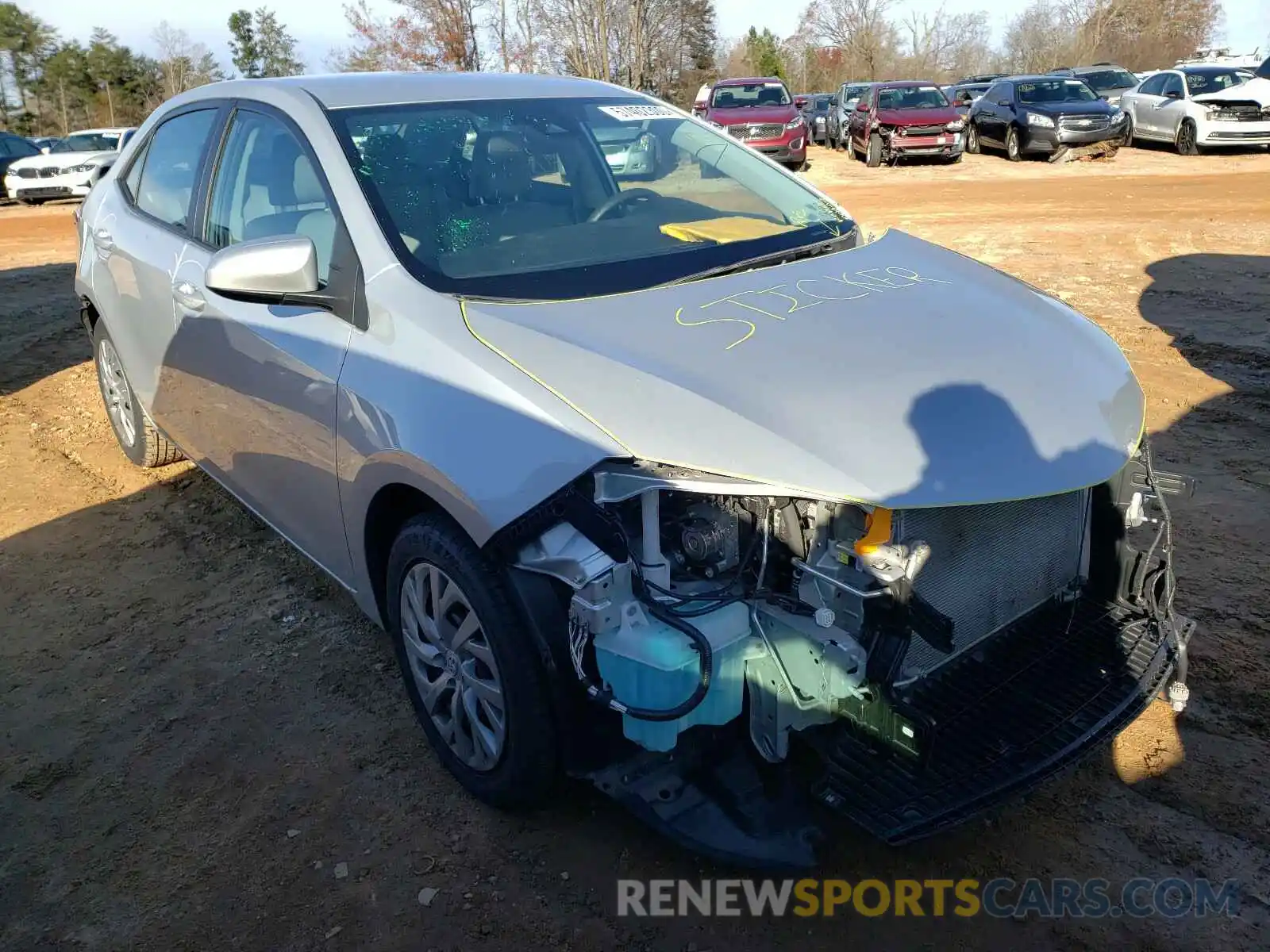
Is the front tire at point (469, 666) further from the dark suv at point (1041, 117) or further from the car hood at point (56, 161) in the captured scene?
the car hood at point (56, 161)

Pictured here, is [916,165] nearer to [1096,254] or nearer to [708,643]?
[1096,254]

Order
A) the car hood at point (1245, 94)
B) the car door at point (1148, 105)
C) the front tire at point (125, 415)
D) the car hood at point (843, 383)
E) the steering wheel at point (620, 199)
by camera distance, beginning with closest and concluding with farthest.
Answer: the car hood at point (843, 383)
the steering wheel at point (620, 199)
the front tire at point (125, 415)
the car hood at point (1245, 94)
the car door at point (1148, 105)

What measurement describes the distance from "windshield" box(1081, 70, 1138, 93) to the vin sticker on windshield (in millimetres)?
22138

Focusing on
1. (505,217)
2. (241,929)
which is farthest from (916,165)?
(241,929)

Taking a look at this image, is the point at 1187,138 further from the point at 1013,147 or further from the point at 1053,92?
the point at 1013,147

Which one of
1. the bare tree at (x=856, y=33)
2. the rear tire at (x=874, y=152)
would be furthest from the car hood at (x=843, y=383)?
the bare tree at (x=856, y=33)

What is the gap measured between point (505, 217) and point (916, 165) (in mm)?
19498

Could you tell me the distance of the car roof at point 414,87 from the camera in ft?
11.1

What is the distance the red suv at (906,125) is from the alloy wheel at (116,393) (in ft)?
58.6

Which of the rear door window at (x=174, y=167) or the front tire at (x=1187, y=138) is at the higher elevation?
the rear door window at (x=174, y=167)

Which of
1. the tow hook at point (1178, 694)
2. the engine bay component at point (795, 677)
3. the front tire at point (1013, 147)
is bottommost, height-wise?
the tow hook at point (1178, 694)

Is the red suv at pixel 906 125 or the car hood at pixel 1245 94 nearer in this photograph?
the car hood at pixel 1245 94

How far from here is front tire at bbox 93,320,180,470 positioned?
520cm

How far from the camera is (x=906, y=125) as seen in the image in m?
20.0
